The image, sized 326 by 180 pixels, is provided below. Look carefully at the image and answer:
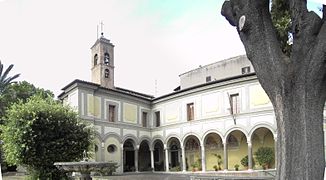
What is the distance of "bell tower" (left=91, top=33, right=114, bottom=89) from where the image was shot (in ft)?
104

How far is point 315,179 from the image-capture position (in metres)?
5.06

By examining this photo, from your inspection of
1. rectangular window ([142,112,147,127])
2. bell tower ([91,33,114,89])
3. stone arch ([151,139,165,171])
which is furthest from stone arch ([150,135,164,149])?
bell tower ([91,33,114,89])

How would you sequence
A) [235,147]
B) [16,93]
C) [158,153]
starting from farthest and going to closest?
→ [16,93] → [158,153] → [235,147]

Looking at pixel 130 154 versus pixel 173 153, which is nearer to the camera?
pixel 130 154

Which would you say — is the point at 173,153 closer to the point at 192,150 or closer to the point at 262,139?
the point at 192,150

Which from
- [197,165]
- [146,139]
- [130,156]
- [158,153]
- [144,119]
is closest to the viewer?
[197,165]

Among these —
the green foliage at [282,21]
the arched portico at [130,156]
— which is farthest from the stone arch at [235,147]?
the green foliage at [282,21]

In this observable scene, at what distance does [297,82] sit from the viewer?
5.18 meters

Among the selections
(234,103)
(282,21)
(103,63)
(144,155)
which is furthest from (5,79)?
(282,21)

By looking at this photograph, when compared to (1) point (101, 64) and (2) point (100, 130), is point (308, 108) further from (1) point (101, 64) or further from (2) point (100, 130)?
(1) point (101, 64)

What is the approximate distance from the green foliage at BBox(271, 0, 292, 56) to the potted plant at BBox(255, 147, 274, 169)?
58.4ft

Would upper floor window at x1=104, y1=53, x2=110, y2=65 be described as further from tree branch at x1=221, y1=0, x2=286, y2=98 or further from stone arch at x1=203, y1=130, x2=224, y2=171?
tree branch at x1=221, y1=0, x2=286, y2=98

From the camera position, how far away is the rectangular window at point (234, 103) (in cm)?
2512

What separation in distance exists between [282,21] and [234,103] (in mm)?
18290
